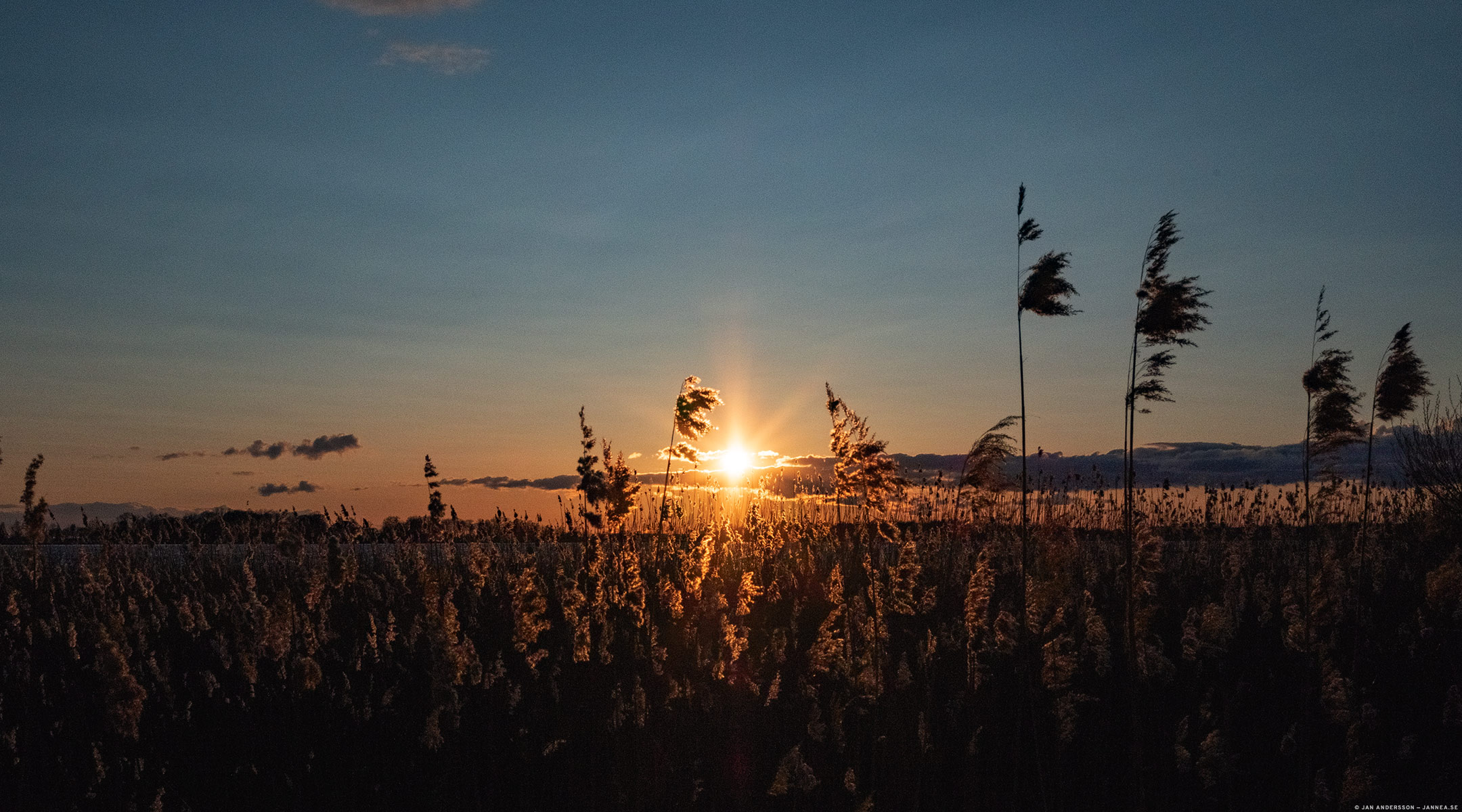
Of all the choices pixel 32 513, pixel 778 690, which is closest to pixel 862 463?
pixel 778 690

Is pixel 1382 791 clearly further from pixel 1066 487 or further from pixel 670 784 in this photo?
pixel 1066 487

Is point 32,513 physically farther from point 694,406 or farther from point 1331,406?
point 1331,406

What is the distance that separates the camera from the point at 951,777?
4816mm

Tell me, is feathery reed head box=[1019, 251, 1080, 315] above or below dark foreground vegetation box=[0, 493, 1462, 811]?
above

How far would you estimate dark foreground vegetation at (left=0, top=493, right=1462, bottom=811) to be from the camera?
4457mm

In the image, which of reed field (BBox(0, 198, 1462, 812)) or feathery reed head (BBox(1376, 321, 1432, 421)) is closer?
reed field (BBox(0, 198, 1462, 812))

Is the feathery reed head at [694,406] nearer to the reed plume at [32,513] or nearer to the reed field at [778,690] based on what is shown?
the reed field at [778,690]

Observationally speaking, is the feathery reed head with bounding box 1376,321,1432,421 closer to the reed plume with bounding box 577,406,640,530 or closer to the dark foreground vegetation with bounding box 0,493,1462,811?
Answer: the dark foreground vegetation with bounding box 0,493,1462,811

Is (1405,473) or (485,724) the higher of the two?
(1405,473)

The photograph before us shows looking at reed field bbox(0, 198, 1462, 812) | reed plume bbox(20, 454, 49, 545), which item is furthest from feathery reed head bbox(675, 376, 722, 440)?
reed plume bbox(20, 454, 49, 545)

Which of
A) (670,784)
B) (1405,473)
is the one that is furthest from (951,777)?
(1405,473)

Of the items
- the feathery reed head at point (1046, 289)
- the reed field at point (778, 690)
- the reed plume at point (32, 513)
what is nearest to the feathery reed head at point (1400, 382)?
the reed field at point (778, 690)

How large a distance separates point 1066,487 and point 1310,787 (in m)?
11.8

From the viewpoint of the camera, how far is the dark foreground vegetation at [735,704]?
4.46m
